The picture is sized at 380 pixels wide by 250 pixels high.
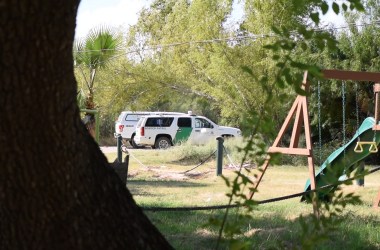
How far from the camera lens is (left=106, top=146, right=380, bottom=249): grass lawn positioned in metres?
7.97

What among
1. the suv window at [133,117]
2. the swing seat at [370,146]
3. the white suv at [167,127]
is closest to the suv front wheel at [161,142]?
the white suv at [167,127]

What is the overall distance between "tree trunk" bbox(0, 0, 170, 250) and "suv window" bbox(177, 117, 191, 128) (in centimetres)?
3172

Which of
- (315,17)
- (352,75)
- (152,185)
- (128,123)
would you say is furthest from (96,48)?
(315,17)

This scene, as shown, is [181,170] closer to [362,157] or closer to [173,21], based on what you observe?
[362,157]

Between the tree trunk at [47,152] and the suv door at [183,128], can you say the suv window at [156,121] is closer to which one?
the suv door at [183,128]

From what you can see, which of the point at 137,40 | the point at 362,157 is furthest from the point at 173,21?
the point at 362,157

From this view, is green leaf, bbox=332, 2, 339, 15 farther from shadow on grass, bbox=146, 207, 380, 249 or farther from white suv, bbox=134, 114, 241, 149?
white suv, bbox=134, 114, 241, 149

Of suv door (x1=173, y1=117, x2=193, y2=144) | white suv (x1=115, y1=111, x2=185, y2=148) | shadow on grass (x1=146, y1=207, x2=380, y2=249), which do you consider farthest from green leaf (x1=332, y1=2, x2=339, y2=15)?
white suv (x1=115, y1=111, x2=185, y2=148)

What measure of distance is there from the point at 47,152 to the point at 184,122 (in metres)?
32.2

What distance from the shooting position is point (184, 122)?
34875 mm

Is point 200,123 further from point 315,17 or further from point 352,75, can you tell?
point 315,17

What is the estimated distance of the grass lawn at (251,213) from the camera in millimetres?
7965

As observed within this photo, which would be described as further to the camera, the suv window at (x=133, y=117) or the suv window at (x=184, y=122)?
the suv window at (x=133, y=117)

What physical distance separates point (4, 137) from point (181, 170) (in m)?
19.6
